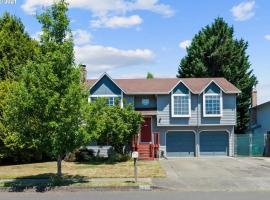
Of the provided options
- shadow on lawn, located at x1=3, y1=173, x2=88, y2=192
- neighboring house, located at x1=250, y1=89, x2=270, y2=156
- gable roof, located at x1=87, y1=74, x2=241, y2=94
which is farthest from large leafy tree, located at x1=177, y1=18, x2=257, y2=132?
shadow on lawn, located at x1=3, y1=173, x2=88, y2=192

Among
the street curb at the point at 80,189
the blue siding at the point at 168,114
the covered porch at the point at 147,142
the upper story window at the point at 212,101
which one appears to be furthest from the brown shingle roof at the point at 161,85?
the street curb at the point at 80,189

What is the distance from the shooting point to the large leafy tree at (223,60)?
2076 inches

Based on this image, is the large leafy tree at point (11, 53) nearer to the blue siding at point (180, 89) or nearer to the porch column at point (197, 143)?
the blue siding at point (180, 89)

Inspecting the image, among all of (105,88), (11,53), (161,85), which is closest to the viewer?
(11,53)

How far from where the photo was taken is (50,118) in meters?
18.5

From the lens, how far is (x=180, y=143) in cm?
3744

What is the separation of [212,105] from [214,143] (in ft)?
10.2

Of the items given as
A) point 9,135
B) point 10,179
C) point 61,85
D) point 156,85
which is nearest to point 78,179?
point 10,179

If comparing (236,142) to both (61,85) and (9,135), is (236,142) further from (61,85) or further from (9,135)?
(61,85)

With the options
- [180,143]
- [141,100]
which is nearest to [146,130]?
[141,100]

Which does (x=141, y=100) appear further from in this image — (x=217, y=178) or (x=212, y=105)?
(x=217, y=178)

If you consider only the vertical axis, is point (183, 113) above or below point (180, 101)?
below

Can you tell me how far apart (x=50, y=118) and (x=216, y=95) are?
68.0 feet

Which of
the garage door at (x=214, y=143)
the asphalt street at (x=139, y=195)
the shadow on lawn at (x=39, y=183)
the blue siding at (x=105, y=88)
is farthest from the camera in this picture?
the garage door at (x=214, y=143)
